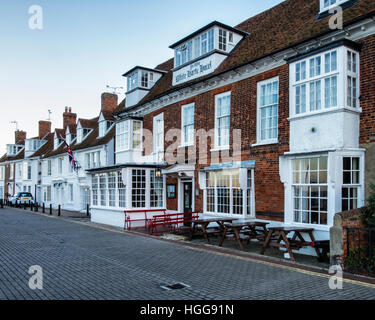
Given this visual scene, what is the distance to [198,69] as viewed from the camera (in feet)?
54.2

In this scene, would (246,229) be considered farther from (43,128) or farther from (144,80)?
(43,128)

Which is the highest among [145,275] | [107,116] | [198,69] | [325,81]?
[198,69]

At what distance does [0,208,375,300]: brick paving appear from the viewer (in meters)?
6.69

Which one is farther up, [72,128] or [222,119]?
[72,128]

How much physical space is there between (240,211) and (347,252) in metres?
5.10

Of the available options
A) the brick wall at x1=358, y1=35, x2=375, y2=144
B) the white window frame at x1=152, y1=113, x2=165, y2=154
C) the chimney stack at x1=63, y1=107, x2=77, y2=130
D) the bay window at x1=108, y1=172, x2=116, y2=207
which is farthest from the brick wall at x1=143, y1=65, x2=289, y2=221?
the chimney stack at x1=63, y1=107, x2=77, y2=130

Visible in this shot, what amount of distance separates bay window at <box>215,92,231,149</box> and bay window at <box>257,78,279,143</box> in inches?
71.4

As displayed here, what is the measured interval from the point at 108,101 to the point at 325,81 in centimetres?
2427

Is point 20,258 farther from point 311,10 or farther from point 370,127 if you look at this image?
point 311,10

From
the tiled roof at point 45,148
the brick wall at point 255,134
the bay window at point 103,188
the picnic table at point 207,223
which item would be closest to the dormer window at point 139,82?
the bay window at point 103,188

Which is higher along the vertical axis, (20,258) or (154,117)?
(154,117)

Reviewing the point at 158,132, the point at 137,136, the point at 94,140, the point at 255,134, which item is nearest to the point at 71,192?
the point at 94,140
